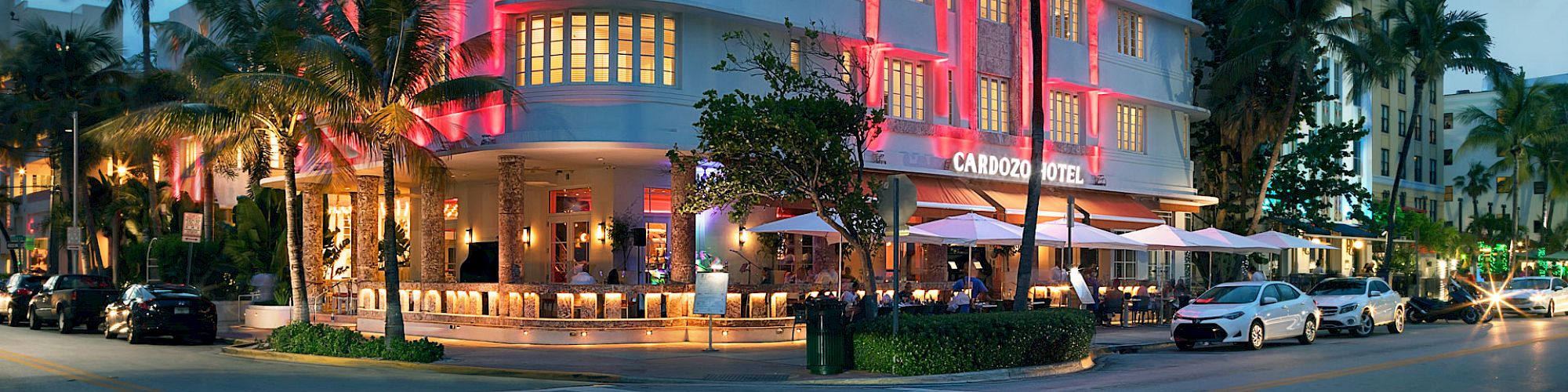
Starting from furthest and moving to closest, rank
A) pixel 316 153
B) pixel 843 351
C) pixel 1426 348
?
pixel 316 153, pixel 1426 348, pixel 843 351

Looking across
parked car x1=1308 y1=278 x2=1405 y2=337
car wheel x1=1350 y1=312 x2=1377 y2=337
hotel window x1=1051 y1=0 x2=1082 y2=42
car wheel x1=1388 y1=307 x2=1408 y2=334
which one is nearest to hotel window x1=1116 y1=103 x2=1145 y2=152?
hotel window x1=1051 y1=0 x2=1082 y2=42

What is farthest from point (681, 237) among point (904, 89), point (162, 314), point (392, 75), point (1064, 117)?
point (1064, 117)

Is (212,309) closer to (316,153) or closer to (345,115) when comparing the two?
(316,153)

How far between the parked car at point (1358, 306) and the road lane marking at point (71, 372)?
2155 centimetres

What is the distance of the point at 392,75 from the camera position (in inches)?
839

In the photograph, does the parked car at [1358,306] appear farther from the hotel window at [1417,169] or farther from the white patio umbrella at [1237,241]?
the hotel window at [1417,169]

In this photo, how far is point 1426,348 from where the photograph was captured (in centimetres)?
2286

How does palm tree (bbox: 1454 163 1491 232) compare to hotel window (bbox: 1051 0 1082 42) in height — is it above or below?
below

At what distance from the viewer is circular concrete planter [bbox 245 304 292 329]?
97.6ft

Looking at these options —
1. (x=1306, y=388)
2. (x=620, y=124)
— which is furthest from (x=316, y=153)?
(x=1306, y=388)

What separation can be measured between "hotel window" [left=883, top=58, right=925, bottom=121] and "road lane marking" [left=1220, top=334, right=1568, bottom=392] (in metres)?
12.1

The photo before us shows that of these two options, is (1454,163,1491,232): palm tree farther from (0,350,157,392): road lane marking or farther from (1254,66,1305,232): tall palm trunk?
(0,350,157,392): road lane marking

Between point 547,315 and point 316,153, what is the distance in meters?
5.55

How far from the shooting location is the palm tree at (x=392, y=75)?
2053 centimetres
